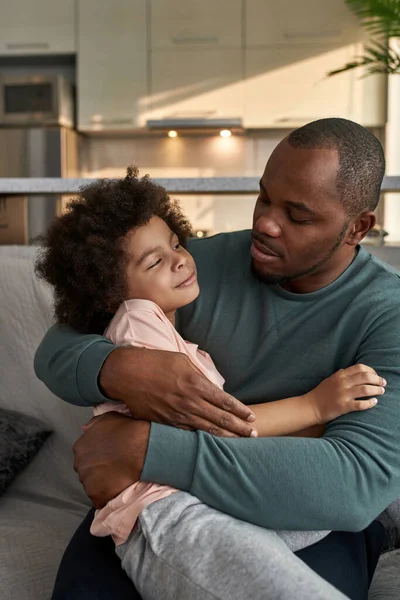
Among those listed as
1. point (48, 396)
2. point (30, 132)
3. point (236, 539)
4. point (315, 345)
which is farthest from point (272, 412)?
point (30, 132)

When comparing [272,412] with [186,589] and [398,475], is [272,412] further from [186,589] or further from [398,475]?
[186,589]

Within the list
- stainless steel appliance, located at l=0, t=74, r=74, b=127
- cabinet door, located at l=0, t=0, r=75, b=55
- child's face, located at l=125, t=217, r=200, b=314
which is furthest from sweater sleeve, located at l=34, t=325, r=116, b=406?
cabinet door, located at l=0, t=0, r=75, b=55

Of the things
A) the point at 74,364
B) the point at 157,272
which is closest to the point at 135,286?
the point at 157,272

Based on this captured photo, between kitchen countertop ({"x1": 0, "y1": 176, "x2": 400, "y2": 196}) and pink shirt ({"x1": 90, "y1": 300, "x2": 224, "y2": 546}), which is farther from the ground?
kitchen countertop ({"x1": 0, "y1": 176, "x2": 400, "y2": 196})

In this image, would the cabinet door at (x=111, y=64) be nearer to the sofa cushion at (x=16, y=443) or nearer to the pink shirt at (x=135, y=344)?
the sofa cushion at (x=16, y=443)

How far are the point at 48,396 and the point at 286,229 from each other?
2.54ft

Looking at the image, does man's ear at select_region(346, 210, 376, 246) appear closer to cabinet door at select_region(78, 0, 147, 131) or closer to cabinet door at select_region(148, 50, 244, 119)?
cabinet door at select_region(148, 50, 244, 119)

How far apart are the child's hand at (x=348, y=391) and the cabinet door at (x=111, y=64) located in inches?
162

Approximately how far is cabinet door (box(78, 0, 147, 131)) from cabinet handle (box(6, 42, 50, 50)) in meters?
0.26

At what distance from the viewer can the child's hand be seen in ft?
3.49

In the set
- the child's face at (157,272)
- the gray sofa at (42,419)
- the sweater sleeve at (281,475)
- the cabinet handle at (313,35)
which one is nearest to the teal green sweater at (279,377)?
the sweater sleeve at (281,475)

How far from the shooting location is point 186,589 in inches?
34.7

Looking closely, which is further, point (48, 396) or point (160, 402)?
point (48, 396)

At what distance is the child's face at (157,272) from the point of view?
4.07 feet
